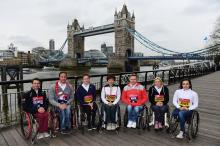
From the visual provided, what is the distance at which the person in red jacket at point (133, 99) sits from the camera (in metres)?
4.74

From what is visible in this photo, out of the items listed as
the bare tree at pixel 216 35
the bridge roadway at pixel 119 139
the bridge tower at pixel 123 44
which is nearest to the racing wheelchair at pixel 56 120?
the bridge roadway at pixel 119 139

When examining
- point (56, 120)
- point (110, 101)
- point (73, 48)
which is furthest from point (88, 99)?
point (73, 48)

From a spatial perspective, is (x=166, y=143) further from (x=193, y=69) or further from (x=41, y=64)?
(x=41, y=64)

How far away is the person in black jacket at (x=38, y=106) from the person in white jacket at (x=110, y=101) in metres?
1.19

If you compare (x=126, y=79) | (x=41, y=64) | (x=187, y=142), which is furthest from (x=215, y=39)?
(x=41, y=64)

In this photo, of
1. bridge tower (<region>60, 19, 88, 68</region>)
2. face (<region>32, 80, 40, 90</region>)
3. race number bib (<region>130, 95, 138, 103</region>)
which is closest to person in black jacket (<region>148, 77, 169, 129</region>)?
race number bib (<region>130, 95, 138, 103</region>)

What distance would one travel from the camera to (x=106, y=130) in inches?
184

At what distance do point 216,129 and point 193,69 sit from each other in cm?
1295

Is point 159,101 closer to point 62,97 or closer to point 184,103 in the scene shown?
point 184,103

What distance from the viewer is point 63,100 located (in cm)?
459

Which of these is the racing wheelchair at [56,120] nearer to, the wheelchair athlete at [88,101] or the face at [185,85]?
the wheelchair athlete at [88,101]

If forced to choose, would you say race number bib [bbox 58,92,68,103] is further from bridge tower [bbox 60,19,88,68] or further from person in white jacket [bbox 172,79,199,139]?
bridge tower [bbox 60,19,88,68]

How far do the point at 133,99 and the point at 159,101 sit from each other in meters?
0.54

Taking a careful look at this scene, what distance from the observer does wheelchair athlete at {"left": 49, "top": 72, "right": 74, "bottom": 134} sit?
4.40 metres
